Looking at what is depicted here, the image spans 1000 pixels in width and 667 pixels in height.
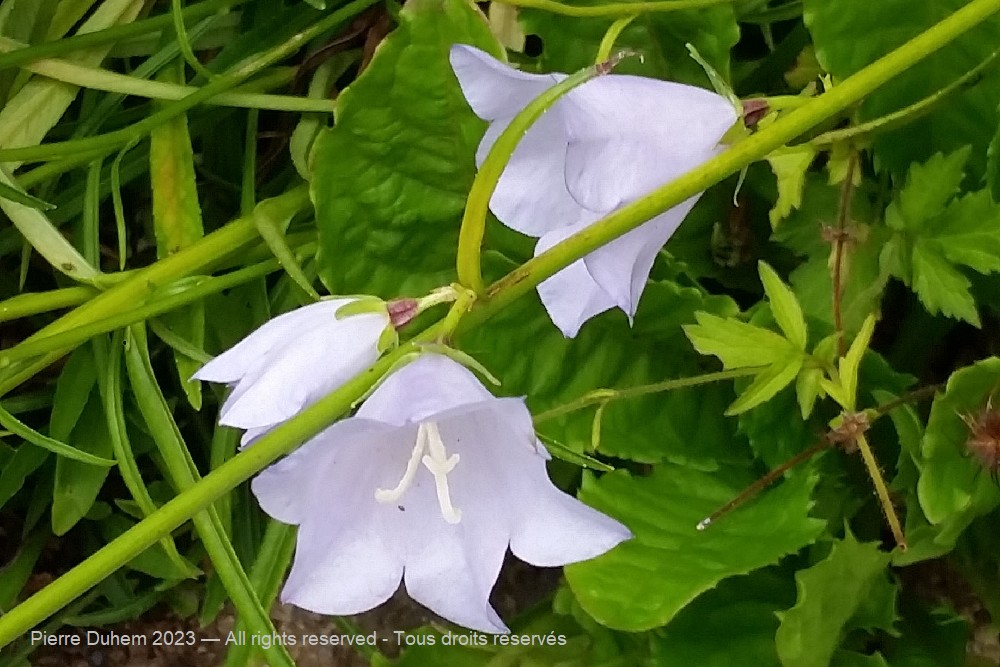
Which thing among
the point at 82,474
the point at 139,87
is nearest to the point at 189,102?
the point at 139,87

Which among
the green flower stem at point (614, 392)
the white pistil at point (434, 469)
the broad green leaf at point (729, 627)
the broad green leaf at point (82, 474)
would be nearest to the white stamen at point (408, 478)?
the white pistil at point (434, 469)

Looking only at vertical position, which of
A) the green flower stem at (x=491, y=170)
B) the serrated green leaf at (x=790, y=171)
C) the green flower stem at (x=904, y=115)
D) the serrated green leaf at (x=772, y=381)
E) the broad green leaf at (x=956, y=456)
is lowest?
the broad green leaf at (x=956, y=456)

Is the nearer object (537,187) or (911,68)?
(537,187)

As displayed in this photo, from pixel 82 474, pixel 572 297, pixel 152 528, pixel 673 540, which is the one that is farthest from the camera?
pixel 82 474

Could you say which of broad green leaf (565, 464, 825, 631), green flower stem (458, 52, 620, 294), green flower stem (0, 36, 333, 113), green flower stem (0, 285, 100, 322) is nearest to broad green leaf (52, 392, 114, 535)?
green flower stem (0, 285, 100, 322)

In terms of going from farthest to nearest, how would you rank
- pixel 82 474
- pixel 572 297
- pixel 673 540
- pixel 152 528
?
pixel 82 474, pixel 673 540, pixel 572 297, pixel 152 528

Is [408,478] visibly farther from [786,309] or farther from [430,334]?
[786,309]

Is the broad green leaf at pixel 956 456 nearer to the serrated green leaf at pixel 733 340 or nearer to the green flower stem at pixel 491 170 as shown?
the serrated green leaf at pixel 733 340

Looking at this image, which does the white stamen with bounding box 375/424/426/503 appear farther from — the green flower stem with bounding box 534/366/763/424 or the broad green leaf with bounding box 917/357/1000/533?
the broad green leaf with bounding box 917/357/1000/533
